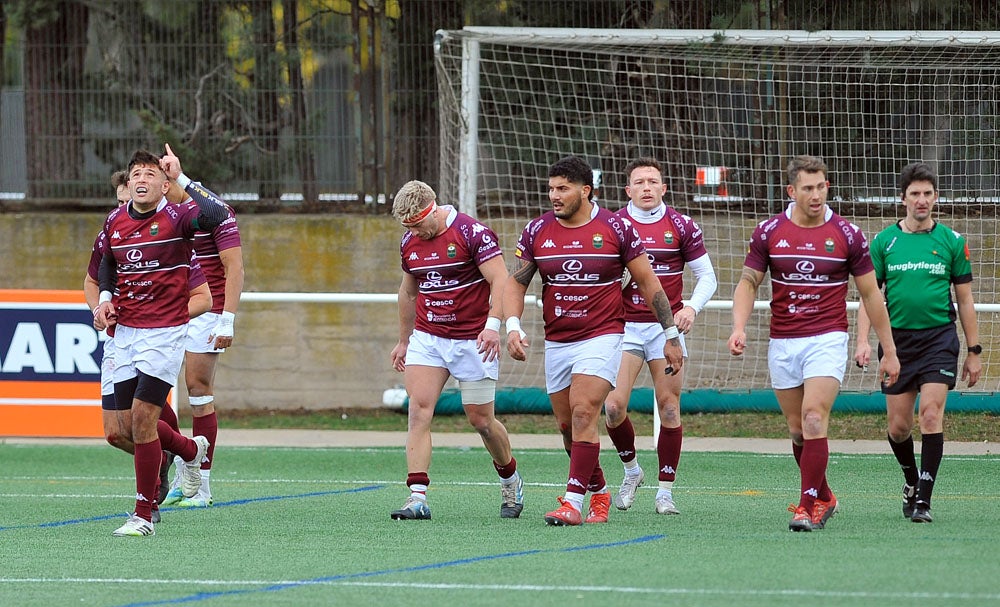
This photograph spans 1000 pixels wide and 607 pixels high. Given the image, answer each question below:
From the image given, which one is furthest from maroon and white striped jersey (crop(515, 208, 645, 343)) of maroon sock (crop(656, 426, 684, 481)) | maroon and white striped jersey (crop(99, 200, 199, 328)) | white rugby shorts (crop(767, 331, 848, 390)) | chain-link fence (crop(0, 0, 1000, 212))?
chain-link fence (crop(0, 0, 1000, 212))

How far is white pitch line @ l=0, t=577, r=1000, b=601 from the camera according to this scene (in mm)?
5785

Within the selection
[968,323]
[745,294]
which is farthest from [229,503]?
[968,323]

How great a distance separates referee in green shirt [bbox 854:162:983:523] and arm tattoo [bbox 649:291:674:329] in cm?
109

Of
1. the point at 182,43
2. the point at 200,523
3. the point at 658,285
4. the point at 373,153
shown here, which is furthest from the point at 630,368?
the point at 182,43

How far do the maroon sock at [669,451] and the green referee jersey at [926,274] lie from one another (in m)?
1.56

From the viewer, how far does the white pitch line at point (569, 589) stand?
19.0ft

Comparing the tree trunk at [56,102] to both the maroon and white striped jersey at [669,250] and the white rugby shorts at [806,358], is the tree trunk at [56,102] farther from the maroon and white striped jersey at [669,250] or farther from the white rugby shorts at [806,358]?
the white rugby shorts at [806,358]

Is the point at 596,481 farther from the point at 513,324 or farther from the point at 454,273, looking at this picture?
the point at 454,273

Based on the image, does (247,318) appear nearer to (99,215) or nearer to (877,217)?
(99,215)

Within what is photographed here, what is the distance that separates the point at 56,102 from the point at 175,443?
923 centimetres

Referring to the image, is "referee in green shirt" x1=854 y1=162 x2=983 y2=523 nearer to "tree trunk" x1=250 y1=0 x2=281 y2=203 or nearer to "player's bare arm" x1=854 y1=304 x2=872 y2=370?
"player's bare arm" x1=854 y1=304 x2=872 y2=370

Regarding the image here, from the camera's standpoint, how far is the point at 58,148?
17328mm

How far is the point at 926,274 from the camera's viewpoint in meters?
8.37

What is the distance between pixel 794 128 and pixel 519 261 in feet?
23.5
